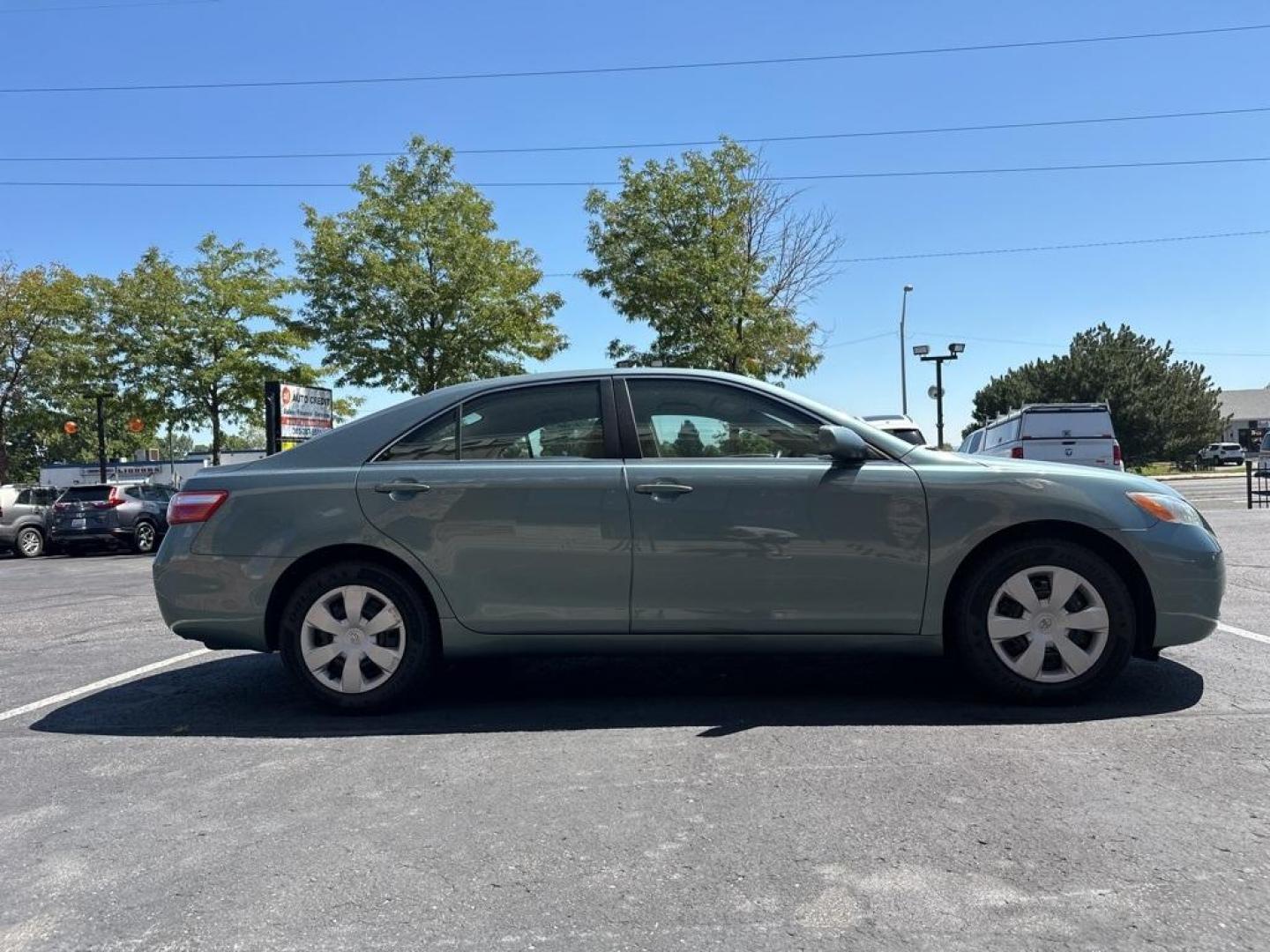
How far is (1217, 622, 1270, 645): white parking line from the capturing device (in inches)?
226

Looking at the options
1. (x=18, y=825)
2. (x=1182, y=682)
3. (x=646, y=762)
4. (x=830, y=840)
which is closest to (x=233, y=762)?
(x=18, y=825)

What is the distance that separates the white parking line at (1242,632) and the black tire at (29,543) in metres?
22.2

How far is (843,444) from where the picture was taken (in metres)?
4.29

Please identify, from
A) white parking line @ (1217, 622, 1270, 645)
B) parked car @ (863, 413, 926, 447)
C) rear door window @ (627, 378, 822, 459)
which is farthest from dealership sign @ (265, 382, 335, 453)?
white parking line @ (1217, 622, 1270, 645)

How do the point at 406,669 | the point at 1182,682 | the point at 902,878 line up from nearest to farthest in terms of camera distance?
the point at 902,878, the point at 406,669, the point at 1182,682

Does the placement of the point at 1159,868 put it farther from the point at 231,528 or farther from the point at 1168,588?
the point at 231,528

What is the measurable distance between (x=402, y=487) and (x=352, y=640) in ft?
2.57

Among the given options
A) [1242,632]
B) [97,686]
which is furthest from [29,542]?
[1242,632]

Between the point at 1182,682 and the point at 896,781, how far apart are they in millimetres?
2265

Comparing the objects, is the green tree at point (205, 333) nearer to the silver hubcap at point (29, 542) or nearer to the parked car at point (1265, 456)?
the silver hubcap at point (29, 542)

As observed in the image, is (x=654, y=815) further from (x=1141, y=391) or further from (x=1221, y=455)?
(x=1221, y=455)

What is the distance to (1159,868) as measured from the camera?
111 inches

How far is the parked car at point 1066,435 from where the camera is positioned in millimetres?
15508

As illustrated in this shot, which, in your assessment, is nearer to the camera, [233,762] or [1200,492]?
[233,762]
